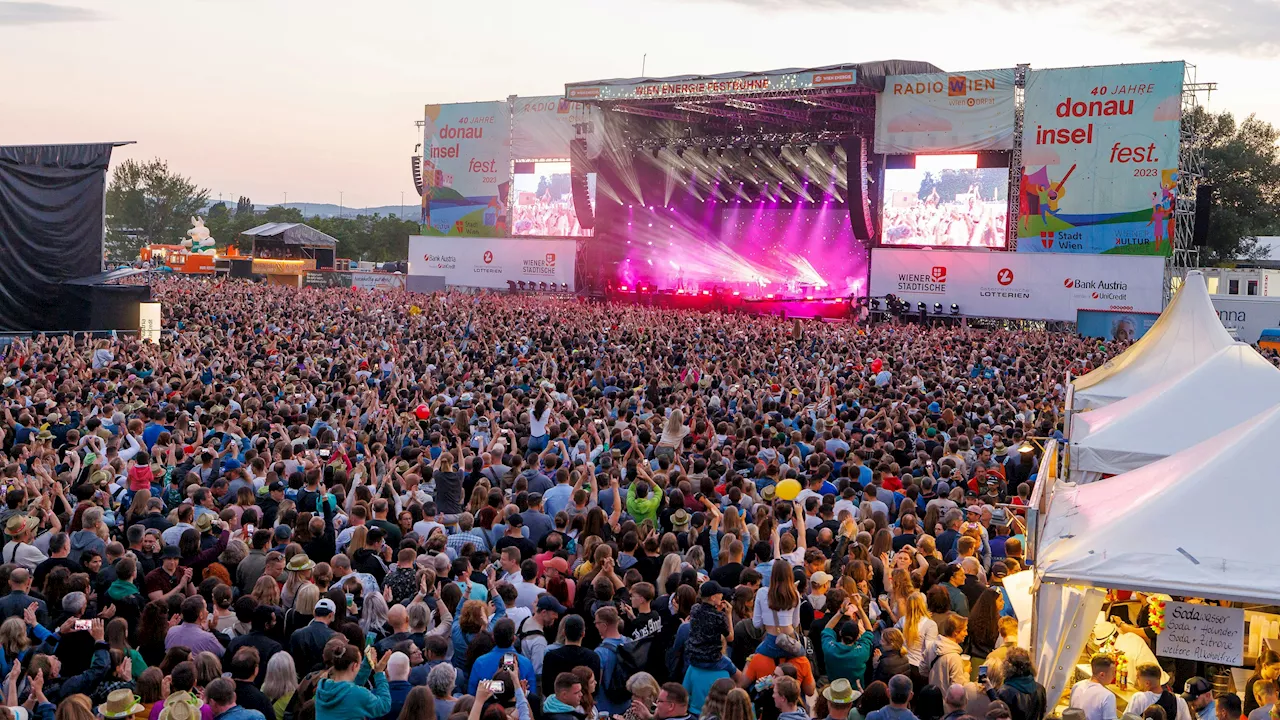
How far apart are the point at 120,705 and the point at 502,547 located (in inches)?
119

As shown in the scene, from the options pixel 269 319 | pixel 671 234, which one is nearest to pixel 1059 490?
pixel 269 319

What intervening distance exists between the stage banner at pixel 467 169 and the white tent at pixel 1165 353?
3225cm

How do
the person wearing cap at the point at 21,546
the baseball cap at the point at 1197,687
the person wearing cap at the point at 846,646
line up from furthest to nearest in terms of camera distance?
the person wearing cap at the point at 21,546 → the person wearing cap at the point at 846,646 → the baseball cap at the point at 1197,687

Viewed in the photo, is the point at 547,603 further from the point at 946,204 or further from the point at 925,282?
the point at 925,282

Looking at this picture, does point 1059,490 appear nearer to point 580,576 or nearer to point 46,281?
point 580,576

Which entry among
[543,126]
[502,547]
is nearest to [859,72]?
[543,126]

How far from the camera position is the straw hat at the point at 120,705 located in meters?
4.75

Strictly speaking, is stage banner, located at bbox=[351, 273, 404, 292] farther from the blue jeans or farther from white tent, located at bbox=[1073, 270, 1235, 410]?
the blue jeans

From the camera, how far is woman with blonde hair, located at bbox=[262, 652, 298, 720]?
527 cm

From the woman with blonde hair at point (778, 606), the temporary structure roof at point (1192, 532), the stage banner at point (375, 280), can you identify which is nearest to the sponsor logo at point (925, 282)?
the stage banner at point (375, 280)

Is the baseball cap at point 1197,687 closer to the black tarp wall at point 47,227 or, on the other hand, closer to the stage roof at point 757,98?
the black tarp wall at point 47,227

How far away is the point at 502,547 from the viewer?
7.55m

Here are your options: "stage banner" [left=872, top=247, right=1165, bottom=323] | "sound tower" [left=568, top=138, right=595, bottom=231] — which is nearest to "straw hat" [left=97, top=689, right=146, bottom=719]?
"stage banner" [left=872, top=247, right=1165, bottom=323]

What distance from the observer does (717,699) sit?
489cm
